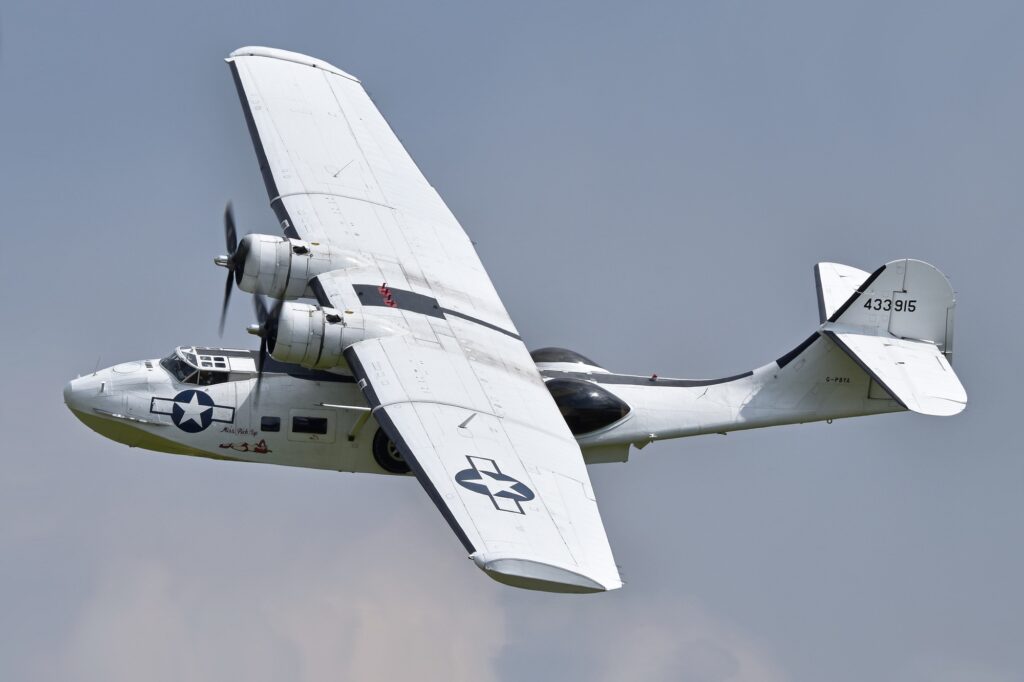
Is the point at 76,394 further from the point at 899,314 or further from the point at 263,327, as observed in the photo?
the point at 899,314

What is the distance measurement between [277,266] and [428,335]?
12.7 ft

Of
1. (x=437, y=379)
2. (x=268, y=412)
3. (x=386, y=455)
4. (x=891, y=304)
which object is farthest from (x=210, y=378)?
(x=891, y=304)

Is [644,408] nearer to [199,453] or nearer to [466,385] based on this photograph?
[466,385]

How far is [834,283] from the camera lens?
1679 inches

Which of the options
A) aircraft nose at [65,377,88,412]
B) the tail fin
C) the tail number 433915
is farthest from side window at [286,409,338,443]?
the tail number 433915

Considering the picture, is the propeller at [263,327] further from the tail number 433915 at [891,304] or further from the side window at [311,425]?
the tail number 433915 at [891,304]

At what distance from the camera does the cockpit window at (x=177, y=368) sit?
38000mm

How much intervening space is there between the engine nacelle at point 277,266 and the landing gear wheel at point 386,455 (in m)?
3.97

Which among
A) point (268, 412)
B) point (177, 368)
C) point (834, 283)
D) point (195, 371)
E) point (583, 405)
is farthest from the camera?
point (834, 283)

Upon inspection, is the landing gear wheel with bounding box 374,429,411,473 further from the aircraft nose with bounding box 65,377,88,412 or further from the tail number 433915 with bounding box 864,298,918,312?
the tail number 433915 with bounding box 864,298,918,312

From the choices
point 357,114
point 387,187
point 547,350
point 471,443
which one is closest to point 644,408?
point 547,350

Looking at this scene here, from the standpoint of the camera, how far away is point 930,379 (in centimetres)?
3947

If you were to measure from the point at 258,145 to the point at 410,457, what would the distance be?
13.3 metres

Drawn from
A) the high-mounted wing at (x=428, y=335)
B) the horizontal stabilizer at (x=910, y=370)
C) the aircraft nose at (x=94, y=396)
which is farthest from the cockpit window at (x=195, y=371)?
the horizontal stabilizer at (x=910, y=370)
